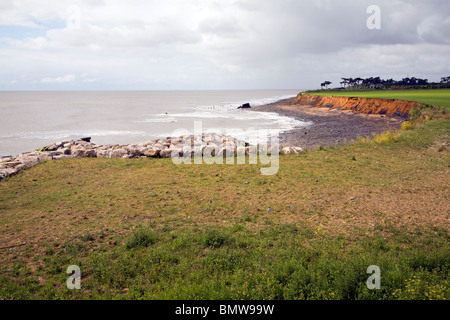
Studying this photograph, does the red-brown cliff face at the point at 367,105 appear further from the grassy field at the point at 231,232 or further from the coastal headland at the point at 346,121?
the grassy field at the point at 231,232

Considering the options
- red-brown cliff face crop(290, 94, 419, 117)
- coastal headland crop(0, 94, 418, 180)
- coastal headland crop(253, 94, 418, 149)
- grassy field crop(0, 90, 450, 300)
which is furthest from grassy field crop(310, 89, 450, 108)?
grassy field crop(0, 90, 450, 300)

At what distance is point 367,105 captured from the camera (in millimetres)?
53719

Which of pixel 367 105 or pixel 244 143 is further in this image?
pixel 367 105

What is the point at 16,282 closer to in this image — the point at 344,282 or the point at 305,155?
the point at 344,282

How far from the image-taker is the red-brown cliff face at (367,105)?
143 feet

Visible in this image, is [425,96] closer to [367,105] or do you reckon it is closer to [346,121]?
[367,105]

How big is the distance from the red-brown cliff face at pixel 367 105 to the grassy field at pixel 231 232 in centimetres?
3519

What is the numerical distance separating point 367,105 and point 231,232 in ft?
181

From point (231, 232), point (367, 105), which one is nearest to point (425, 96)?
point (367, 105)

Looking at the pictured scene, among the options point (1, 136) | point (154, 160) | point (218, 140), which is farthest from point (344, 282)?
point (1, 136)

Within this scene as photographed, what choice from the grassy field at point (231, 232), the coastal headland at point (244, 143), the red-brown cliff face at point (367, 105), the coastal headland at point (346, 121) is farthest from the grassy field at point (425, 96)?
the grassy field at point (231, 232)

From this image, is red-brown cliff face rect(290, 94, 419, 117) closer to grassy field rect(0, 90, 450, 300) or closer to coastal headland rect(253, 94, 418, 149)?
coastal headland rect(253, 94, 418, 149)

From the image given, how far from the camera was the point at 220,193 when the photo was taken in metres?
10.6

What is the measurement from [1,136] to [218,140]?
91.0 feet
